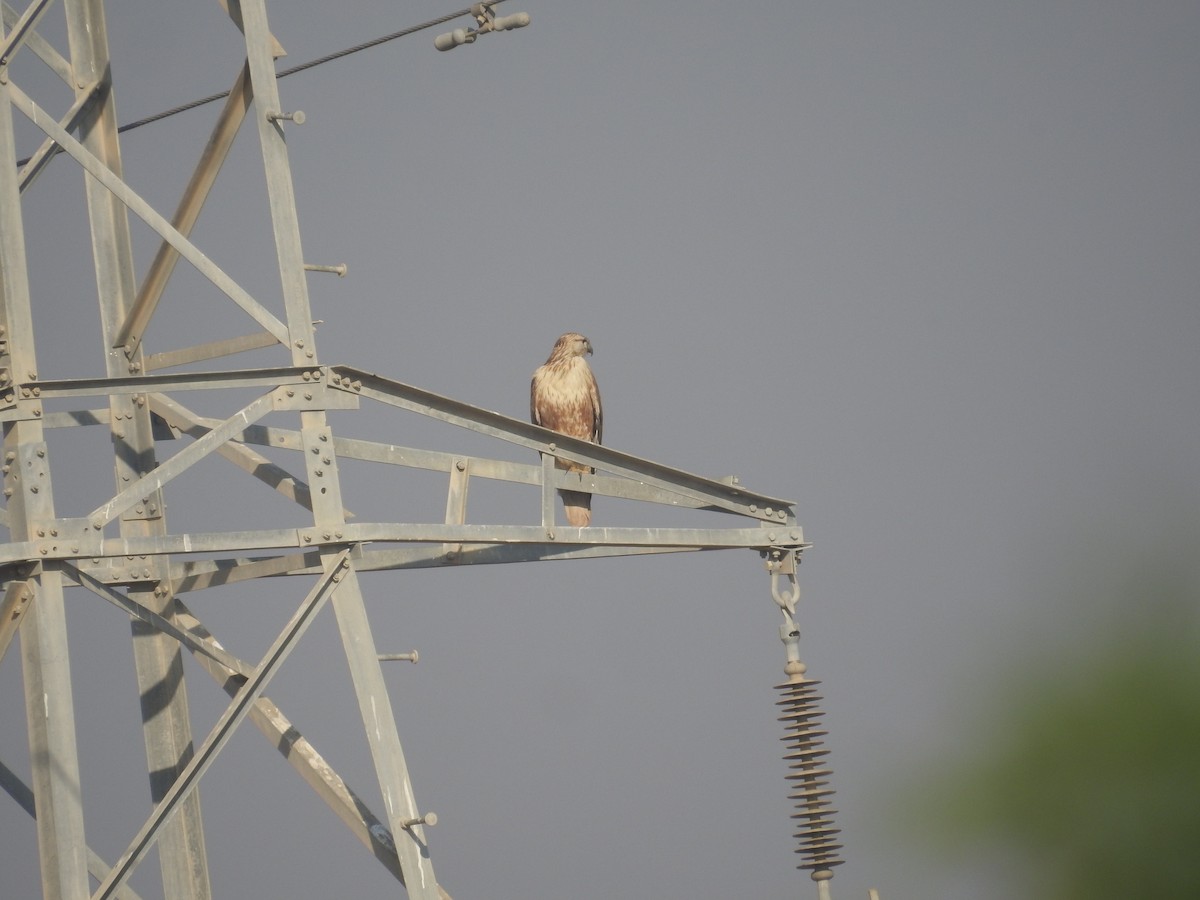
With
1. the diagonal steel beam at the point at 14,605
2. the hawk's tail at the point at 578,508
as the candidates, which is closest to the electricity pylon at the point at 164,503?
the diagonal steel beam at the point at 14,605

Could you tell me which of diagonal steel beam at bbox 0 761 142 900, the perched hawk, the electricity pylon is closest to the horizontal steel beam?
the electricity pylon

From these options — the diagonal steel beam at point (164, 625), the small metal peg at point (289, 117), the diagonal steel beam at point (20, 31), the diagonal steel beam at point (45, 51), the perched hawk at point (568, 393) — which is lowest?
the diagonal steel beam at point (164, 625)

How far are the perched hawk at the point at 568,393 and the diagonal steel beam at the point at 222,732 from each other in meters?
5.18

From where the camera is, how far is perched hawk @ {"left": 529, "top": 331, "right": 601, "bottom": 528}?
11.7 m

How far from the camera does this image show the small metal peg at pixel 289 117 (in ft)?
22.7

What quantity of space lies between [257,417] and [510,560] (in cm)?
170

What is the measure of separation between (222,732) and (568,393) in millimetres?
5687

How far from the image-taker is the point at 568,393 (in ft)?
38.5

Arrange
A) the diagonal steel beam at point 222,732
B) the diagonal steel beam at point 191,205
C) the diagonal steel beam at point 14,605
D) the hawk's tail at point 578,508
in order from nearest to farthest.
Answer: the diagonal steel beam at point 222,732 → the diagonal steel beam at point 14,605 → the diagonal steel beam at point 191,205 → the hawk's tail at point 578,508

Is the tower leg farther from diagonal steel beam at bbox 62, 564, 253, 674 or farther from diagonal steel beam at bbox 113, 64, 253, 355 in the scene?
diagonal steel beam at bbox 113, 64, 253, 355

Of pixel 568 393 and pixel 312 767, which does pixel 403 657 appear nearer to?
pixel 312 767

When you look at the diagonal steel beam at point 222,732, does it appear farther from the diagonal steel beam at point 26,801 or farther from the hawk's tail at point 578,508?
the hawk's tail at point 578,508

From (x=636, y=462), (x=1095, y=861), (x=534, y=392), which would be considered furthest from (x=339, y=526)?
(x=1095, y=861)

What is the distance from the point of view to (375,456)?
7.28 m
